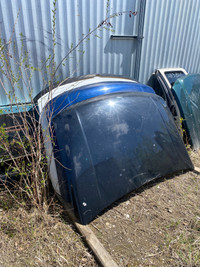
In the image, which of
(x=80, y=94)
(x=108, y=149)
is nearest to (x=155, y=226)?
(x=108, y=149)

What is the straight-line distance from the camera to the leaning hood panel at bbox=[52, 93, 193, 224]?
191cm

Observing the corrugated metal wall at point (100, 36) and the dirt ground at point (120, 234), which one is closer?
the dirt ground at point (120, 234)

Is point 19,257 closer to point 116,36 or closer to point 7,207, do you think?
point 7,207

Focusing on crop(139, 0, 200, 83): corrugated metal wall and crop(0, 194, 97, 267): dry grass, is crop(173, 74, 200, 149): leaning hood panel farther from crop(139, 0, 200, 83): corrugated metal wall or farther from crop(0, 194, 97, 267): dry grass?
crop(0, 194, 97, 267): dry grass

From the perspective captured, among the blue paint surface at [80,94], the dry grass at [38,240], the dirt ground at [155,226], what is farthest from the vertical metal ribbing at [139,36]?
the dry grass at [38,240]

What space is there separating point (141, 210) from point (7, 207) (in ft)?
4.78

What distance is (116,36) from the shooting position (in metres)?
3.80

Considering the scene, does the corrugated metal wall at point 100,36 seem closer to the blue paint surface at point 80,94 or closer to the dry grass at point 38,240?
the blue paint surface at point 80,94

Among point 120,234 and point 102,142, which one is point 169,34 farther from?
point 120,234

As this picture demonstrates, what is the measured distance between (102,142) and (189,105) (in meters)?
2.03

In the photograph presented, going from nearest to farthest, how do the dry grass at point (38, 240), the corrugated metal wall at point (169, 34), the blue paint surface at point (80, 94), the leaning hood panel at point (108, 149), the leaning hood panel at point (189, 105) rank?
the dry grass at point (38, 240) → the leaning hood panel at point (108, 149) → the blue paint surface at point (80, 94) → the leaning hood panel at point (189, 105) → the corrugated metal wall at point (169, 34)

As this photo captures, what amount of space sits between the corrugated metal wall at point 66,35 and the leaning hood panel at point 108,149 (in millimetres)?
1033

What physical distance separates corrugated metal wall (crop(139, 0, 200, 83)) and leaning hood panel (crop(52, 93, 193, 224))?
2304 mm

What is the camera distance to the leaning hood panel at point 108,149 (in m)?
1.91
